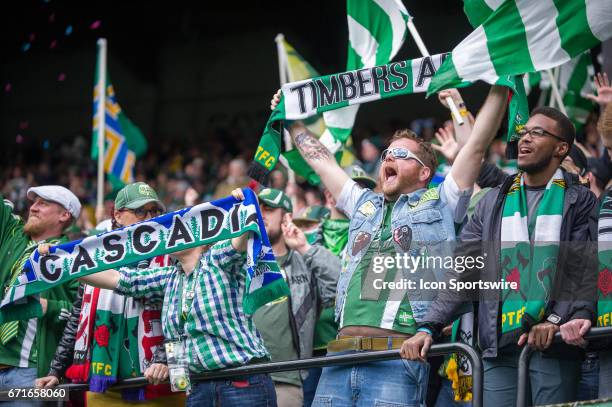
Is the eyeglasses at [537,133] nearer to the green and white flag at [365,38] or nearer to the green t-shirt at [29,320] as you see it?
the green and white flag at [365,38]

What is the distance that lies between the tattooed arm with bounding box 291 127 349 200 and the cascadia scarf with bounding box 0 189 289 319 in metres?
0.53

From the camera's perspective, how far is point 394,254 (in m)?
5.58

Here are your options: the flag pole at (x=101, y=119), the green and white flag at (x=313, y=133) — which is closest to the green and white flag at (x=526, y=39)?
the green and white flag at (x=313, y=133)

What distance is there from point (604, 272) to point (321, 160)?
2.04 m

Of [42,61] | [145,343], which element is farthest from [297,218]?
[42,61]

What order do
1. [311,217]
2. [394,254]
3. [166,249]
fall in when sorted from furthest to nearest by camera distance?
[311,217]
[166,249]
[394,254]

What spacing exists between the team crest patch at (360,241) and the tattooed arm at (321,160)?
52 cm

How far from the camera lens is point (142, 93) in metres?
20.6

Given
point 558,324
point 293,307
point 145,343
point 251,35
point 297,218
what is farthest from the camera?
point 251,35

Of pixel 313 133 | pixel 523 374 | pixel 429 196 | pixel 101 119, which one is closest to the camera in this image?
pixel 523 374

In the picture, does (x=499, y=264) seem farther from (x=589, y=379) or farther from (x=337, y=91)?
(x=337, y=91)

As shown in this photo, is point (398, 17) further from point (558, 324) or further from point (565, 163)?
point (558, 324)

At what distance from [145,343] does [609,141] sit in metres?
2.95

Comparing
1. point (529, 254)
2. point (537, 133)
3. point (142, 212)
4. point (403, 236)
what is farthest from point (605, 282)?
point (142, 212)
